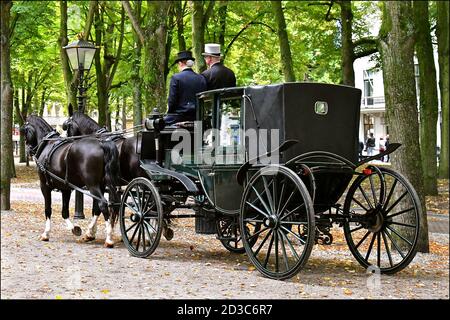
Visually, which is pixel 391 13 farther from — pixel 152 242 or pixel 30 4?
pixel 30 4

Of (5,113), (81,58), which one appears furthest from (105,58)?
(81,58)

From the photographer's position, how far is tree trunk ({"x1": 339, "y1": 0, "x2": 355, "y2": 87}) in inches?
864

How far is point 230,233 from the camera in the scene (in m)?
10.3

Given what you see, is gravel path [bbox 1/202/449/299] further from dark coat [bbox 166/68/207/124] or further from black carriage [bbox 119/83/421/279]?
dark coat [bbox 166/68/207/124]

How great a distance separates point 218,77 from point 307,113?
200 cm

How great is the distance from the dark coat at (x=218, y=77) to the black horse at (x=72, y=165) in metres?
2.01

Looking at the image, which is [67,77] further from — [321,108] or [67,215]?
[321,108]

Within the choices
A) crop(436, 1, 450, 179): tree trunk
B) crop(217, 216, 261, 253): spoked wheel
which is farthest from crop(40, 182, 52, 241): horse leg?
crop(436, 1, 450, 179): tree trunk

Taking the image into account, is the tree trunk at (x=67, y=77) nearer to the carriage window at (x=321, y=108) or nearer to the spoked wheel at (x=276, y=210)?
the spoked wheel at (x=276, y=210)

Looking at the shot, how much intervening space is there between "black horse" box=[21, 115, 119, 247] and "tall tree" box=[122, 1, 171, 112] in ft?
9.30

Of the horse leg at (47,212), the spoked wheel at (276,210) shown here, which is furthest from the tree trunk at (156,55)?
the spoked wheel at (276,210)

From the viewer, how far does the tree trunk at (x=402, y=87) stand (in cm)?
1093
